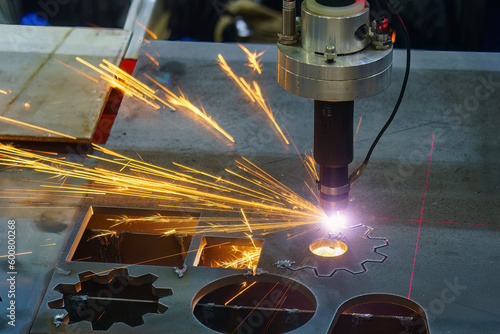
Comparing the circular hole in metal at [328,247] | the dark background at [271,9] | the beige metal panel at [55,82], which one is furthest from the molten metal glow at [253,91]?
the dark background at [271,9]

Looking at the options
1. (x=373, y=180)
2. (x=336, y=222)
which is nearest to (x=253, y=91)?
(x=373, y=180)

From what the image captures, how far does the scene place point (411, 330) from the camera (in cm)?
246

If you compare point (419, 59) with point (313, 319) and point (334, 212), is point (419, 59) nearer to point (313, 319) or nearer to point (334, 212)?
point (334, 212)

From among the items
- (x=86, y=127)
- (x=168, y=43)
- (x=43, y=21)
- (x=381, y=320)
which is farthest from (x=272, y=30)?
(x=381, y=320)

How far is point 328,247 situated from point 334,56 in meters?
0.76

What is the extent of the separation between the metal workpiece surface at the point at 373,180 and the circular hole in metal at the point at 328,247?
0.10 feet

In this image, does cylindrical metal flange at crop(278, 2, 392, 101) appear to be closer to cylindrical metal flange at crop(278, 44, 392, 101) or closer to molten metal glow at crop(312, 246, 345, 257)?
cylindrical metal flange at crop(278, 44, 392, 101)

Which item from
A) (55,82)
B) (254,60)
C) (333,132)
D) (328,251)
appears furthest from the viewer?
(254,60)

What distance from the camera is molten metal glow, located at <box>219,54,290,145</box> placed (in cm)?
341

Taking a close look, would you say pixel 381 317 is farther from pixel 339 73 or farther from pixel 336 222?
pixel 339 73

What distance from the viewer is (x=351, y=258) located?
2611 millimetres

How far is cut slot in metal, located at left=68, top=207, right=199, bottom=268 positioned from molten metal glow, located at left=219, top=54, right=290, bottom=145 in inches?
27.3

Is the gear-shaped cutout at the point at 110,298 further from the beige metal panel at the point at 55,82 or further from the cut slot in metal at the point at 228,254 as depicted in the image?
the beige metal panel at the point at 55,82

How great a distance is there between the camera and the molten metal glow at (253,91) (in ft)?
11.2
